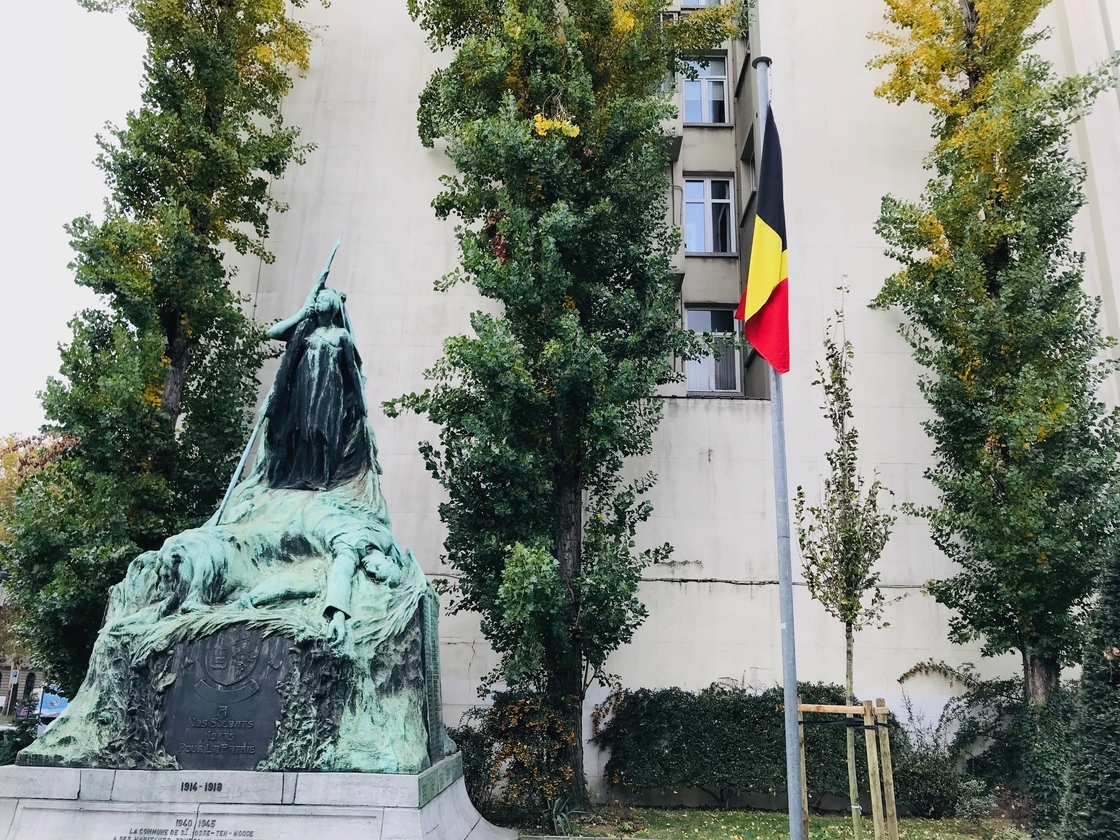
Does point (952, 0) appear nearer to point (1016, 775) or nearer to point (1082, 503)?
point (1082, 503)

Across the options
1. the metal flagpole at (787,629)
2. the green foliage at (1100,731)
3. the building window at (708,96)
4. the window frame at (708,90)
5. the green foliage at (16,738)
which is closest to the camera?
the metal flagpole at (787,629)

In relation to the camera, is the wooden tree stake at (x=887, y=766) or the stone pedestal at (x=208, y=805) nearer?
the stone pedestal at (x=208, y=805)

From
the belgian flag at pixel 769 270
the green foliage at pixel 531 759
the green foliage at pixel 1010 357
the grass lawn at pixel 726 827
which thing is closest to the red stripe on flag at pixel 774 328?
the belgian flag at pixel 769 270

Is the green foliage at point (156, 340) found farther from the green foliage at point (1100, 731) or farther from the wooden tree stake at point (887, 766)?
the green foliage at point (1100, 731)

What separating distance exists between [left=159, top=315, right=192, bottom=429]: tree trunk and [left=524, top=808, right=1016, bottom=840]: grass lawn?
314 inches

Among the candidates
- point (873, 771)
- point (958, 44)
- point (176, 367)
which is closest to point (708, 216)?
point (958, 44)

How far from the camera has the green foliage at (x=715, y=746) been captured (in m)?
11.2

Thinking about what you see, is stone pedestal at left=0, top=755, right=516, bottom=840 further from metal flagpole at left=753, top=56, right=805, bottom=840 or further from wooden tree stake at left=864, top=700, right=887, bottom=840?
wooden tree stake at left=864, top=700, right=887, bottom=840

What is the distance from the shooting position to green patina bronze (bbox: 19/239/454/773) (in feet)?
17.1

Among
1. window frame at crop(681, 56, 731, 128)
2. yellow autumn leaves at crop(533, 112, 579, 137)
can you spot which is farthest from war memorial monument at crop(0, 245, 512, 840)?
window frame at crop(681, 56, 731, 128)

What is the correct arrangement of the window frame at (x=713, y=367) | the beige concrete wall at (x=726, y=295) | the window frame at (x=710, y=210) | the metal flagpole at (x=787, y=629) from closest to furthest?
the metal flagpole at (x=787, y=629) < the beige concrete wall at (x=726, y=295) < the window frame at (x=713, y=367) < the window frame at (x=710, y=210)

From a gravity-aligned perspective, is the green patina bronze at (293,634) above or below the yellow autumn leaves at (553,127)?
below

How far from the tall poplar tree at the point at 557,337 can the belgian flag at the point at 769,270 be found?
2847 mm

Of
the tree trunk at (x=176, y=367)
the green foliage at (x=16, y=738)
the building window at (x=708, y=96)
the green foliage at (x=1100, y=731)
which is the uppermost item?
the building window at (x=708, y=96)
